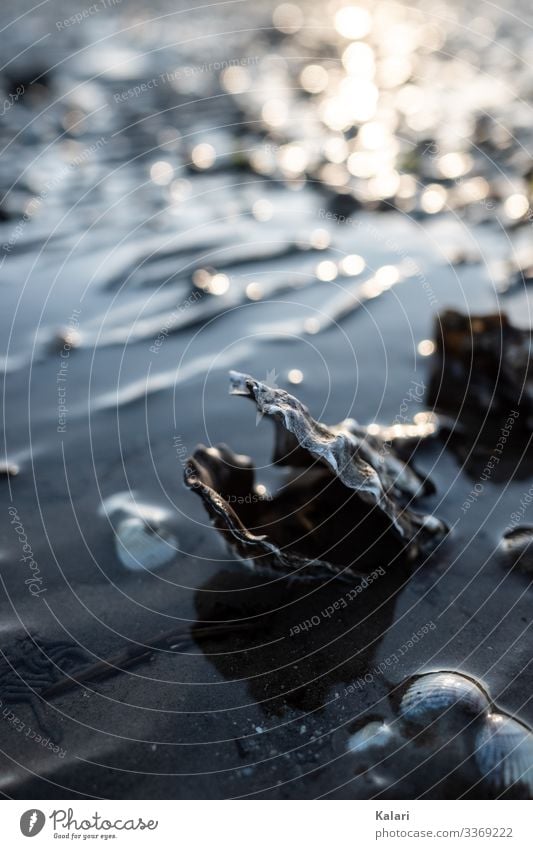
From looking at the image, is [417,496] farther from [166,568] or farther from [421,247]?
[421,247]

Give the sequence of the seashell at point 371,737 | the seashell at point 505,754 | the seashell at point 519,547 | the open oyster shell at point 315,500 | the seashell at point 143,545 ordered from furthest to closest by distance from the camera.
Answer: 1. the seashell at point 143,545
2. the seashell at point 519,547
3. the open oyster shell at point 315,500
4. the seashell at point 371,737
5. the seashell at point 505,754

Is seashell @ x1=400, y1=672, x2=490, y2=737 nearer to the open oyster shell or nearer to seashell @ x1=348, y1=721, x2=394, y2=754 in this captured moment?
seashell @ x1=348, y1=721, x2=394, y2=754

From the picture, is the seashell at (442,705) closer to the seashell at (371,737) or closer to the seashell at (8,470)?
the seashell at (371,737)

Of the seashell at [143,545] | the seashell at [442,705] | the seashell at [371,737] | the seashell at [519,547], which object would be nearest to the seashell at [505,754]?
the seashell at [442,705]

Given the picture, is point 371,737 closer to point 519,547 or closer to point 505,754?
point 505,754

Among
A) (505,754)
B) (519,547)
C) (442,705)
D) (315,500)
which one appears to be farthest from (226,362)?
(505,754)
